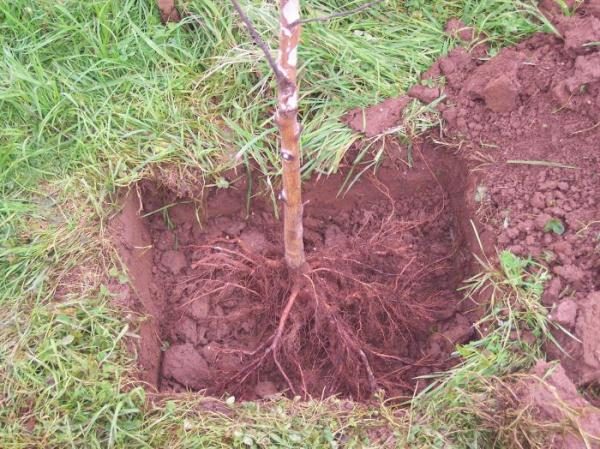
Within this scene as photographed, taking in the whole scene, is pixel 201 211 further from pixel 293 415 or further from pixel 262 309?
pixel 293 415

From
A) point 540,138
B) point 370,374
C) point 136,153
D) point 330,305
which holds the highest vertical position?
point 136,153

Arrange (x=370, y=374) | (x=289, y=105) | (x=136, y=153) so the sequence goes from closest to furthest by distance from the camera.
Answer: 1. (x=289, y=105)
2. (x=370, y=374)
3. (x=136, y=153)

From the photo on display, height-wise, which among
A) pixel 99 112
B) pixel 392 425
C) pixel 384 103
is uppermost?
pixel 99 112

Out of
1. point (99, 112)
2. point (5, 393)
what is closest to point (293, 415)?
point (5, 393)

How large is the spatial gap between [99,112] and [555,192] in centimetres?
162

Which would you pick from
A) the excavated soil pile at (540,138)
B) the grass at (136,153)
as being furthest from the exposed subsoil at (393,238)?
the grass at (136,153)

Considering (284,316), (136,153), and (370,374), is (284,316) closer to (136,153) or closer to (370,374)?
(370,374)

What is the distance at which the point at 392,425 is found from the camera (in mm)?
1914

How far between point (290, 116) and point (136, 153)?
0.92m

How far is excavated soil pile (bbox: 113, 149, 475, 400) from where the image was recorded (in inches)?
87.9

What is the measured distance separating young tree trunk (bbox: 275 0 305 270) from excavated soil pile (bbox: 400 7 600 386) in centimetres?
68

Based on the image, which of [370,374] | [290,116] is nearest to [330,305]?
[370,374]

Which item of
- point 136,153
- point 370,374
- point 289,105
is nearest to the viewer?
point 289,105

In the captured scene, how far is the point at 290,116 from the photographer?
1650 millimetres
